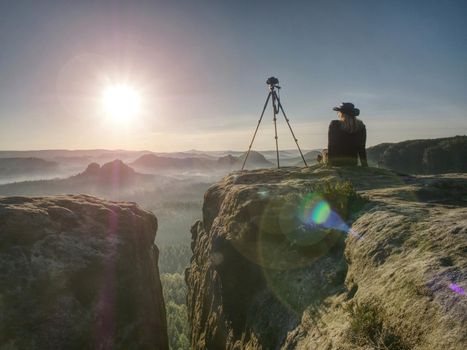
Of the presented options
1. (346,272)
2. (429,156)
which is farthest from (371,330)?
(429,156)

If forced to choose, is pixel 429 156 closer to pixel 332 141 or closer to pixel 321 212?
pixel 332 141

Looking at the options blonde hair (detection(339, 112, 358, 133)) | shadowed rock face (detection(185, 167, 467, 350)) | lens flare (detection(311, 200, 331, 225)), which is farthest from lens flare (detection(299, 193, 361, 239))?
blonde hair (detection(339, 112, 358, 133))

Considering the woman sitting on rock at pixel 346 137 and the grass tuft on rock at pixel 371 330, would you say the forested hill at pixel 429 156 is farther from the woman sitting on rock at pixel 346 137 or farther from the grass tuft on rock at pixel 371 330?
the grass tuft on rock at pixel 371 330

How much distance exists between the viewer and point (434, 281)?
493 centimetres

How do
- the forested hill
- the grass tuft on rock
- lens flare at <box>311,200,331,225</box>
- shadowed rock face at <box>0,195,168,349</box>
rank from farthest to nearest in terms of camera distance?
1. the forested hill
2. shadowed rock face at <box>0,195,168,349</box>
3. lens flare at <box>311,200,331,225</box>
4. the grass tuft on rock

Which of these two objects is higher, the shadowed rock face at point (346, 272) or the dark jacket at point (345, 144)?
the dark jacket at point (345, 144)

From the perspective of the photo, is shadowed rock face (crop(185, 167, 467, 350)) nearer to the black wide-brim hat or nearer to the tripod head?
the black wide-brim hat

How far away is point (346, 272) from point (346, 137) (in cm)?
1022

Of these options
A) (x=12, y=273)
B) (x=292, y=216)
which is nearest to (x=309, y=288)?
(x=292, y=216)

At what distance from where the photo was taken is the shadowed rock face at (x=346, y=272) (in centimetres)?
489

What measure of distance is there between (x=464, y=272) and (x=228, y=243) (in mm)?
7407

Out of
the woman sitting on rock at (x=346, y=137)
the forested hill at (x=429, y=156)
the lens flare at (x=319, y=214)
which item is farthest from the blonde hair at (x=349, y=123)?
the forested hill at (x=429, y=156)

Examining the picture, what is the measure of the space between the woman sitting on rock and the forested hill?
39445 mm

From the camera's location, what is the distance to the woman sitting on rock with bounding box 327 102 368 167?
16.0m
